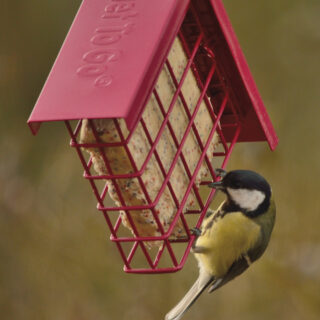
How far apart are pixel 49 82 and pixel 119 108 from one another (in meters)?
0.34

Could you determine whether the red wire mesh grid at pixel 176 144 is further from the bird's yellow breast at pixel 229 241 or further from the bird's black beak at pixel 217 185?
the bird's yellow breast at pixel 229 241

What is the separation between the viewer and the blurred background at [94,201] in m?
5.68

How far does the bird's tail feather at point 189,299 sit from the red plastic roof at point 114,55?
0.89m

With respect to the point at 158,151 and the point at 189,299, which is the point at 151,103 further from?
the point at 189,299

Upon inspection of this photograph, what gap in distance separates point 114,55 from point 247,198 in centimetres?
88

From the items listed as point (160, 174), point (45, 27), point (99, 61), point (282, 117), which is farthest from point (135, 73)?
point (45, 27)

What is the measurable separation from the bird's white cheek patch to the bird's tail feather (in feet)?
1.05

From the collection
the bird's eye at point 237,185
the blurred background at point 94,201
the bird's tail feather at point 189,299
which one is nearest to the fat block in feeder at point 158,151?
the bird's eye at point 237,185

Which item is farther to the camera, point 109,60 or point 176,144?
point 176,144

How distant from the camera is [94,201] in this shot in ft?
19.3

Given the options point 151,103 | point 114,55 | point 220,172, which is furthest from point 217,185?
point 114,55

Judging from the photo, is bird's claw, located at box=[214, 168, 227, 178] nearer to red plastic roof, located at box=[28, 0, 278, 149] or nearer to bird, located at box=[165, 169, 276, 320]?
bird, located at box=[165, 169, 276, 320]

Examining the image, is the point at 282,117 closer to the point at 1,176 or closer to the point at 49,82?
the point at 1,176

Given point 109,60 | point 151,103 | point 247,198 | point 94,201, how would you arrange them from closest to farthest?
point 109,60 < point 151,103 < point 247,198 < point 94,201
